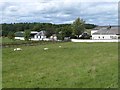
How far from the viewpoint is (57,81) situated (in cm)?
1212

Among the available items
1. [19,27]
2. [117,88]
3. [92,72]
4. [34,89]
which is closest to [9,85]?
[34,89]

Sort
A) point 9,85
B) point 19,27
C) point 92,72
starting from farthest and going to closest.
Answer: point 19,27
point 92,72
point 9,85

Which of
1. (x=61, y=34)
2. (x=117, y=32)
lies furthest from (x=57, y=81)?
(x=117, y=32)

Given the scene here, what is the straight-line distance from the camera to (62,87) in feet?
35.0

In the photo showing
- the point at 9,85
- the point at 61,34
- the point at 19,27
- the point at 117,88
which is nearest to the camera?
the point at 117,88

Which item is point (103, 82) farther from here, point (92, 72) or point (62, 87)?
point (92, 72)

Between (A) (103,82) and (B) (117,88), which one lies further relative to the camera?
(A) (103,82)

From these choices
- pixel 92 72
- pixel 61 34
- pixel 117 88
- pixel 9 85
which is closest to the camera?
pixel 117 88

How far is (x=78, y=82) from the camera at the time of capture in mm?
11688

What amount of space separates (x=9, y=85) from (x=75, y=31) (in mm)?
87341

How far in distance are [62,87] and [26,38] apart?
8917 centimetres

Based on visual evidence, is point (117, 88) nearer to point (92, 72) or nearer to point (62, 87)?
point (62, 87)

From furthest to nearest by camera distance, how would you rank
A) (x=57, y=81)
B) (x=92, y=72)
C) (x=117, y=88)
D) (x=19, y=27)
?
(x=19, y=27), (x=92, y=72), (x=57, y=81), (x=117, y=88)

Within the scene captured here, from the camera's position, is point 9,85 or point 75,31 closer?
point 9,85
